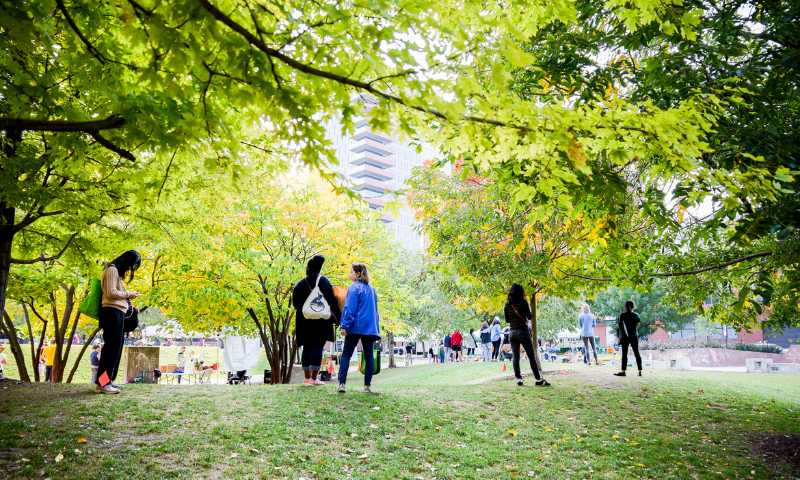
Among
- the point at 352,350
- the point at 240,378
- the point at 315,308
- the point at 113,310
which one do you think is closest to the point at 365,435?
the point at 352,350

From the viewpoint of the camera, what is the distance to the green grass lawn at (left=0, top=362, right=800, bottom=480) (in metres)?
4.25

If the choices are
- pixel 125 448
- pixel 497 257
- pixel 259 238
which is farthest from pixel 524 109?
pixel 259 238

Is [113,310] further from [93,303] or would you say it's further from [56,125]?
[56,125]

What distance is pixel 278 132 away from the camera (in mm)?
3020

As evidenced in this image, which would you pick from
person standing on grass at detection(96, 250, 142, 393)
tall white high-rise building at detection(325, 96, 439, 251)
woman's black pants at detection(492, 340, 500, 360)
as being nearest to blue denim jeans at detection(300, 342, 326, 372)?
person standing on grass at detection(96, 250, 142, 393)

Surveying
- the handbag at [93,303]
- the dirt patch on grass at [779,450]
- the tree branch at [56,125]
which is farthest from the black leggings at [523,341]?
the tree branch at [56,125]

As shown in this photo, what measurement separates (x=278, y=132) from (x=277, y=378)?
1149 cm

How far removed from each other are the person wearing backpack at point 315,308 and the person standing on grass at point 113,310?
7.20 ft

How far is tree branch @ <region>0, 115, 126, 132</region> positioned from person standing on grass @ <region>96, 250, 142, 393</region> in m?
3.60

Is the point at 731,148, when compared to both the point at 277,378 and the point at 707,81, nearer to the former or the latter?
the point at 707,81

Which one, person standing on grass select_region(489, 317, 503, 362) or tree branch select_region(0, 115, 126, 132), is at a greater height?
tree branch select_region(0, 115, 126, 132)

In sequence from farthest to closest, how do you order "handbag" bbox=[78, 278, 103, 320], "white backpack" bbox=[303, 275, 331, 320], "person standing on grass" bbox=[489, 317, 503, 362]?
"person standing on grass" bbox=[489, 317, 503, 362], "white backpack" bbox=[303, 275, 331, 320], "handbag" bbox=[78, 278, 103, 320]

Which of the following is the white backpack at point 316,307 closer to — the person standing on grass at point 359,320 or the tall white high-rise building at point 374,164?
the person standing on grass at point 359,320

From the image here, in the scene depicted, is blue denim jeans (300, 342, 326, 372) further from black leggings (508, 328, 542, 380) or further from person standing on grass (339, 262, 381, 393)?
black leggings (508, 328, 542, 380)
